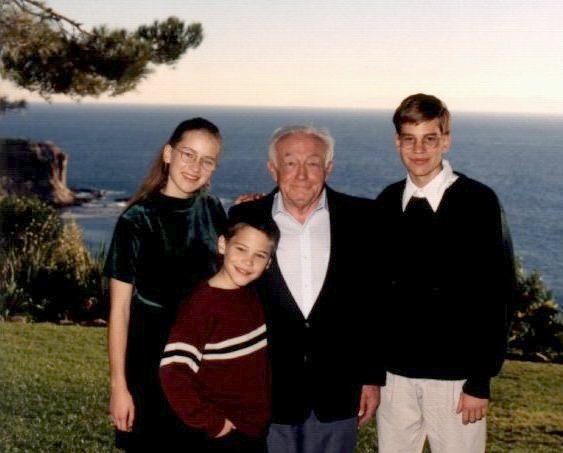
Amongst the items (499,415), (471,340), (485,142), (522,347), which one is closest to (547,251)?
(522,347)

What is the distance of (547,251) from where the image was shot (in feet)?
140

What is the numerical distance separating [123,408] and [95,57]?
885 cm

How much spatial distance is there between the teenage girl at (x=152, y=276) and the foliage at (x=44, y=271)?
7480 mm

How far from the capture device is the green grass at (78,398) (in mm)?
5547

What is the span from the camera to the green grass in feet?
18.2

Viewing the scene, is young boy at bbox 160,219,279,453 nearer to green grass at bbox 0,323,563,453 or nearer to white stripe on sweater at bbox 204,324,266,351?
white stripe on sweater at bbox 204,324,266,351

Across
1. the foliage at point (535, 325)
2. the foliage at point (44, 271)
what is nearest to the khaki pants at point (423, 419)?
the foliage at point (535, 325)

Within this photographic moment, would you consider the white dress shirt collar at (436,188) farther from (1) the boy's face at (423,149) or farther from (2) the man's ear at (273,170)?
(2) the man's ear at (273,170)

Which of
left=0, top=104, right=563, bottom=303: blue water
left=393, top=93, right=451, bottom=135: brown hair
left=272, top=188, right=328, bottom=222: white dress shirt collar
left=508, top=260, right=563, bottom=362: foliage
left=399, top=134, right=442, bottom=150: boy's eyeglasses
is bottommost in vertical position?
left=0, top=104, right=563, bottom=303: blue water

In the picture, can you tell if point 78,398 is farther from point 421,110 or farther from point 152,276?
point 421,110

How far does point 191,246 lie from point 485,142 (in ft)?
429

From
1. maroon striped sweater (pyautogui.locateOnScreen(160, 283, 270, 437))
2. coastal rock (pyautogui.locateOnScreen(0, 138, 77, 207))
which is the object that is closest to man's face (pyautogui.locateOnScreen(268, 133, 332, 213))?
maroon striped sweater (pyautogui.locateOnScreen(160, 283, 270, 437))

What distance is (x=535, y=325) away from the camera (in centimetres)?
1063

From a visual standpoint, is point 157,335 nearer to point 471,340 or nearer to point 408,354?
point 408,354
